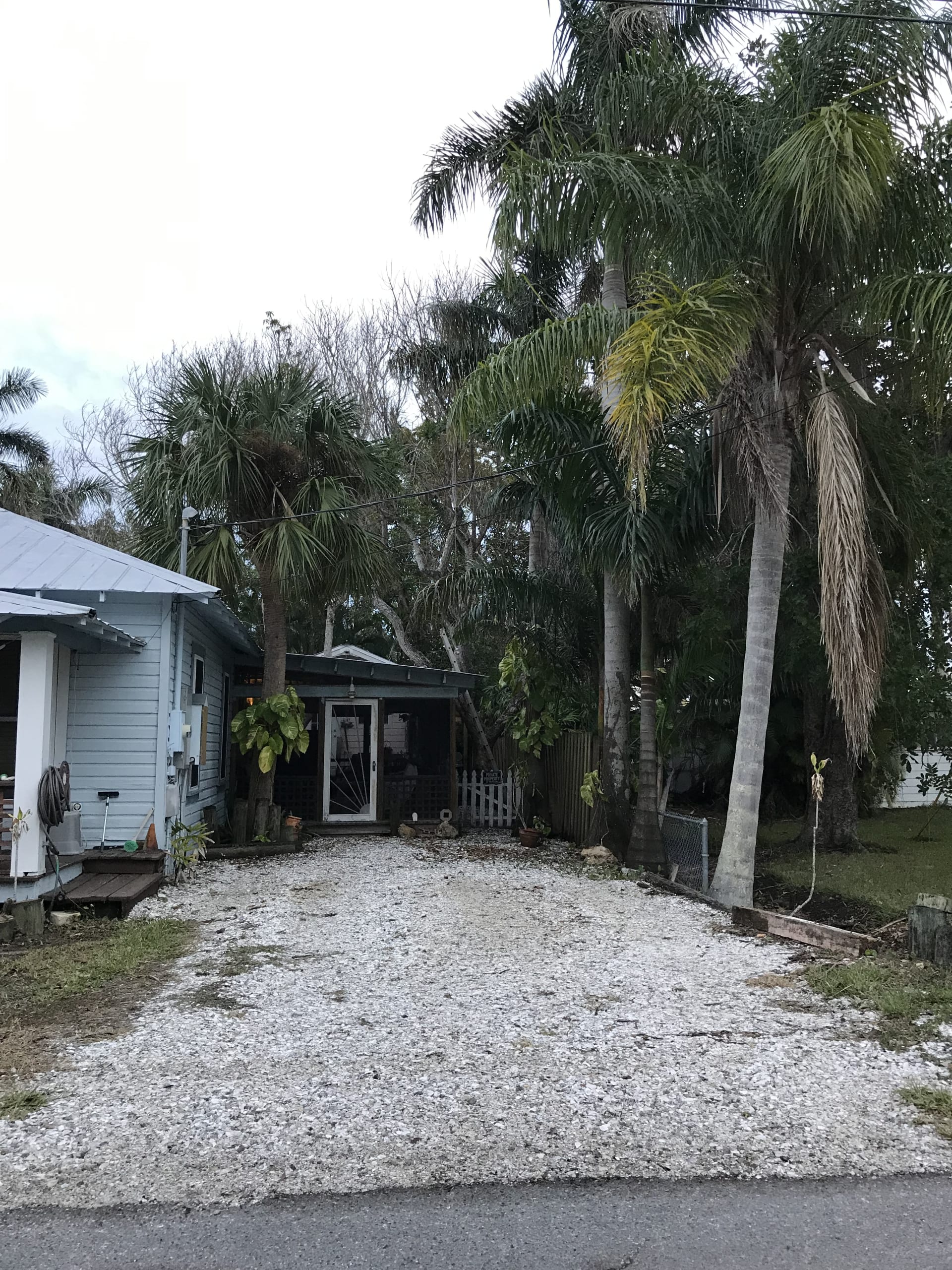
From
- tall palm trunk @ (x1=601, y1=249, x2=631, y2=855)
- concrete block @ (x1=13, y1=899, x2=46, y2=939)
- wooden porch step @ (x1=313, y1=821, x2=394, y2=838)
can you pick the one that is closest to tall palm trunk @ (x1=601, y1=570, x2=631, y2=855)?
tall palm trunk @ (x1=601, y1=249, x2=631, y2=855)

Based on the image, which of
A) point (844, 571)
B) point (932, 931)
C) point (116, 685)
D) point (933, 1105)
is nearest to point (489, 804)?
point (116, 685)

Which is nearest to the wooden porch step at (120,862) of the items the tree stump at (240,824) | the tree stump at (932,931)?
the tree stump at (240,824)

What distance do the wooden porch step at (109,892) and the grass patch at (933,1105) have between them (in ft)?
20.9

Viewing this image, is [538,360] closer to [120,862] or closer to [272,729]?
[272,729]

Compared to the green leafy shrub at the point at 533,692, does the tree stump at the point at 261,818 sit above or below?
below

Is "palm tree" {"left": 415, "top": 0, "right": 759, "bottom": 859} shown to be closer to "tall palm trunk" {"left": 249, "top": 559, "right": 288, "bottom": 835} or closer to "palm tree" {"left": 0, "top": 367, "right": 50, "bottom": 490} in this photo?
"tall palm trunk" {"left": 249, "top": 559, "right": 288, "bottom": 835}

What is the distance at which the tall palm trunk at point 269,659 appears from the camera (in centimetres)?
1355

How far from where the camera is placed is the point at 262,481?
13.0m

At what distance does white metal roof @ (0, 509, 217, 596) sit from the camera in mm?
9922

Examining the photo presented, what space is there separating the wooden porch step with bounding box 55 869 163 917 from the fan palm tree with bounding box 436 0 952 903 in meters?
5.53

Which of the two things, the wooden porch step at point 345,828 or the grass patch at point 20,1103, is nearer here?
the grass patch at point 20,1103

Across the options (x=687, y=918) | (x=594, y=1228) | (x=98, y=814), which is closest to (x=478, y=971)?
(x=687, y=918)

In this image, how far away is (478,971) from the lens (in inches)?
260

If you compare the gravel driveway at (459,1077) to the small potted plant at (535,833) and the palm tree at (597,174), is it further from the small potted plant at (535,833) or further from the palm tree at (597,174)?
the small potted plant at (535,833)
